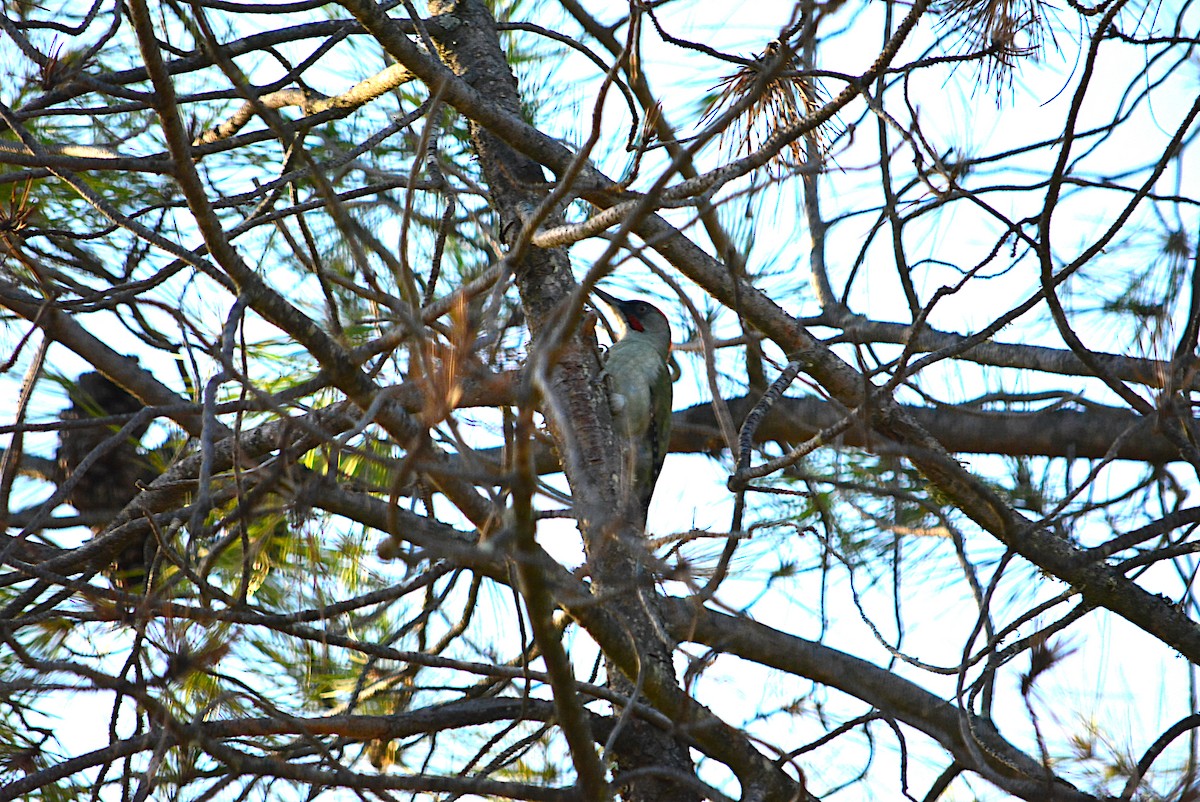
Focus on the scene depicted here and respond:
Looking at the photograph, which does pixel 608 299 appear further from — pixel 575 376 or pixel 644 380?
pixel 575 376

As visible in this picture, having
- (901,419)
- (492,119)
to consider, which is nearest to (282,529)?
(492,119)

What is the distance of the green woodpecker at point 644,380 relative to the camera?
5027mm

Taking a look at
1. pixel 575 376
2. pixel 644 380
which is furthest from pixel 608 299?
pixel 575 376

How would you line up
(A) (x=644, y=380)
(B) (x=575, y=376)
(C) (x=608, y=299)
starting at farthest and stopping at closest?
(A) (x=644, y=380), (C) (x=608, y=299), (B) (x=575, y=376)

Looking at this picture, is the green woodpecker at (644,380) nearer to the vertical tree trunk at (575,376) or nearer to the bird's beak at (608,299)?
the bird's beak at (608,299)

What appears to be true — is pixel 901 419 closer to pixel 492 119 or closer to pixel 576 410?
pixel 576 410

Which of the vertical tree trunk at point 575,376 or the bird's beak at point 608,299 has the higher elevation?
the bird's beak at point 608,299

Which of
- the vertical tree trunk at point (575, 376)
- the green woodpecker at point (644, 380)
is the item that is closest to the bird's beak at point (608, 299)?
the green woodpecker at point (644, 380)

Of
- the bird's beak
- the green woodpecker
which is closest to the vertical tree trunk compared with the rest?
the bird's beak

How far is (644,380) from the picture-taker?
5160 millimetres

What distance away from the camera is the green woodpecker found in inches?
198

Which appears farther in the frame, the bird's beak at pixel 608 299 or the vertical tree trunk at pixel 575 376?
the bird's beak at pixel 608 299

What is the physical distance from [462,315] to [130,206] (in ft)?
9.44

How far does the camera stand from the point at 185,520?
2.74 meters
